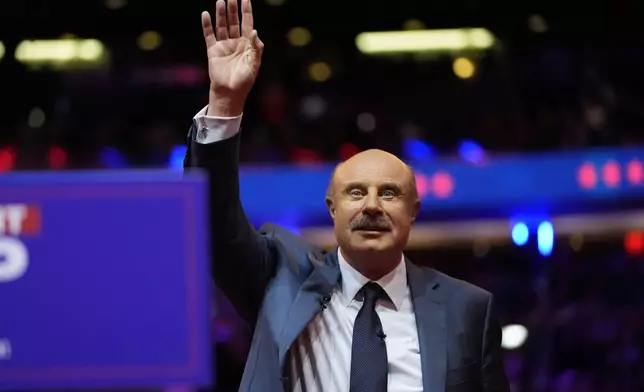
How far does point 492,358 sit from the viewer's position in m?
2.27

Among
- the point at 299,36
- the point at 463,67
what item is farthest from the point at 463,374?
the point at 299,36

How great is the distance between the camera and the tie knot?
7.41ft

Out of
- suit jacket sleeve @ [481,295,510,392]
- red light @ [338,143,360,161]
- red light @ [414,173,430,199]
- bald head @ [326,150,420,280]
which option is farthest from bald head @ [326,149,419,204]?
red light @ [338,143,360,161]

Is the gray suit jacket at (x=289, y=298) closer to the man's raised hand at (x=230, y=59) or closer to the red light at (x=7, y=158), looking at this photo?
the man's raised hand at (x=230, y=59)

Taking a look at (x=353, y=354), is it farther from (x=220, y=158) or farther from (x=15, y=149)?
(x=15, y=149)

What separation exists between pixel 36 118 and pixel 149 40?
1227 mm

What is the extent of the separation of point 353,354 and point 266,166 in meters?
5.93

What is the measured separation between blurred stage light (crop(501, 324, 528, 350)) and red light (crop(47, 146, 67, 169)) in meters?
3.73

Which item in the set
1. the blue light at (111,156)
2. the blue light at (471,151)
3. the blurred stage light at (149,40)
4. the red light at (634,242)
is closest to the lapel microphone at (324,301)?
the blue light at (471,151)

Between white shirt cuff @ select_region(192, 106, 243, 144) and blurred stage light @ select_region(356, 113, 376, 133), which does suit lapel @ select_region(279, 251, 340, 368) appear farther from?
blurred stage light @ select_region(356, 113, 376, 133)

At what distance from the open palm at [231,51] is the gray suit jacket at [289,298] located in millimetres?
123

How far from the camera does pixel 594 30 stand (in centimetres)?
888

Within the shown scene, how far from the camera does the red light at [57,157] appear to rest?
27.3 feet

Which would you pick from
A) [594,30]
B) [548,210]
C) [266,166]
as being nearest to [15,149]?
[266,166]
